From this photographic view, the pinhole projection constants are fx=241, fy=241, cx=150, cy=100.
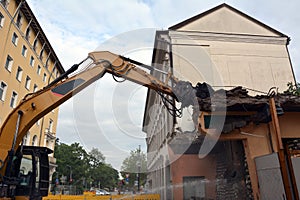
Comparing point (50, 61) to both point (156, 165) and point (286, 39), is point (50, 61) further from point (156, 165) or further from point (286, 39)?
point (286, 39)

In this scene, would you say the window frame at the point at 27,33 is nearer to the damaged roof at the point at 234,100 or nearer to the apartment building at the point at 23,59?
the apartment building at the point at 23,59

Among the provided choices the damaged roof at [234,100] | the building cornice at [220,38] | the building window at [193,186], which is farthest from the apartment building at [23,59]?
the damaged roof at [234,100]

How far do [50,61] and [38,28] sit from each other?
17.9ft

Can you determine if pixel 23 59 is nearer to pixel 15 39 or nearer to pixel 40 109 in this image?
pixel 15 39

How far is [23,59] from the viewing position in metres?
20.4

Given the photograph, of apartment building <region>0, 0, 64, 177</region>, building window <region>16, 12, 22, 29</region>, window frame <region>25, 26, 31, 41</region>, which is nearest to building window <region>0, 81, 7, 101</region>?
apartment building <region>0, 0, 64, 177</region>

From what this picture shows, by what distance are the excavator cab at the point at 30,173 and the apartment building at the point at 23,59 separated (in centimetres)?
986

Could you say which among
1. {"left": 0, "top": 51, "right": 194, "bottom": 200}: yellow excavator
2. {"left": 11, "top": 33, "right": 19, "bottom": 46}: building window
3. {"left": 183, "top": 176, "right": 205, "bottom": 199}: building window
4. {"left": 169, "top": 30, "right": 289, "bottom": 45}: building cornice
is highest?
{"left": 11, "top": 33, "right": 19, "bottom": 46}: building window

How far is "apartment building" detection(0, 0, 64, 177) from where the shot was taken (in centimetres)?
1716

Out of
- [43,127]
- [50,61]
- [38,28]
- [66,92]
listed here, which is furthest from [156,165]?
[50,61]

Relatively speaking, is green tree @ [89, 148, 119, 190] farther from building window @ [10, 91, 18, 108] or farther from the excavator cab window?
the excavator cab window

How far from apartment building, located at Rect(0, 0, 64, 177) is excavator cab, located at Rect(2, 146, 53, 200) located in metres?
9.86

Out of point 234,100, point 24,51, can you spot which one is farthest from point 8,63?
point 234,100

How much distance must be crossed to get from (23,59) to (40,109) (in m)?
17.8
